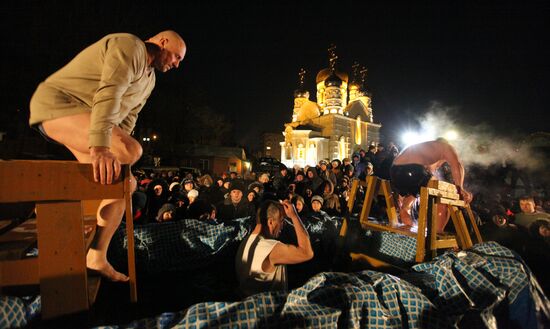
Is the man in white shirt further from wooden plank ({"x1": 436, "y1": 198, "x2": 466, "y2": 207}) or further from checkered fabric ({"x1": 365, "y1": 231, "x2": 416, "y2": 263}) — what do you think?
checkered fabric ({"x1": 365, "y1": 231, "x2": 416, "y2": 263})

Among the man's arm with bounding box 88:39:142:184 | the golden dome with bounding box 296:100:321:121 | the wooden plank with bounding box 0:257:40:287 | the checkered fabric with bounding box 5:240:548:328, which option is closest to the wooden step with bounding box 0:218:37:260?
the wooden plank with bounding box 0:257:40:287

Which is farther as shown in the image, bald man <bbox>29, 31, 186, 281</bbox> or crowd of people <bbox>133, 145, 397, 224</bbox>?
crowd of people <bbox>133, 145, 397, 224</bbox>

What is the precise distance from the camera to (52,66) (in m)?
12.6

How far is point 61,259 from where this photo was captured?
1.61 metres

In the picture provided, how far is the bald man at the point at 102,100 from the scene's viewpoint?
1733mm

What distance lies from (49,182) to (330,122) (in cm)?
4605

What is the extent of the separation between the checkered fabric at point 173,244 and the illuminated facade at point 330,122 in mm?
39089

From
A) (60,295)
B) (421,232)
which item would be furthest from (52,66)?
(421,232)

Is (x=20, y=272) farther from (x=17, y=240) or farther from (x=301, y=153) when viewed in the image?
(x=301, y=153)

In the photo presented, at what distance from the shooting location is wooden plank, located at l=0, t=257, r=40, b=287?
1849mm

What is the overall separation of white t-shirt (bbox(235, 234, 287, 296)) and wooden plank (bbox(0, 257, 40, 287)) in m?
2.09

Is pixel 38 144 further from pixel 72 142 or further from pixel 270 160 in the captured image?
pixel 270 160

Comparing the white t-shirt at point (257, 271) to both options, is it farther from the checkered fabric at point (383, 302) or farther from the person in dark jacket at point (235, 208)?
the person in dark jacket at point (235, 208)

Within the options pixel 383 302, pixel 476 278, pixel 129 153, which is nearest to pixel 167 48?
pixel 129 153
